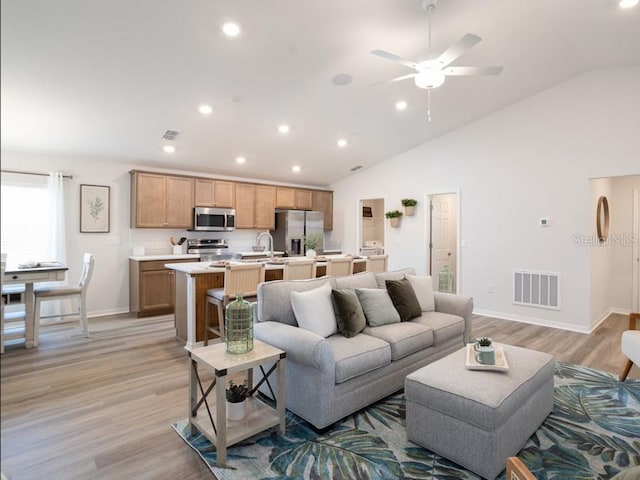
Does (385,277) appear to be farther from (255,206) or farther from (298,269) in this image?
(255,206)

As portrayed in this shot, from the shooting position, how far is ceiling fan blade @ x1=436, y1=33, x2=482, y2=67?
2619mm

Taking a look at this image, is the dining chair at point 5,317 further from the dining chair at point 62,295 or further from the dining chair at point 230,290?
the dining chair at point 230,290

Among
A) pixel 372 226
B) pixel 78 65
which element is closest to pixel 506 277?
pixel 372 226

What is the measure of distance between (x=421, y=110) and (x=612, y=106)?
2342 mm

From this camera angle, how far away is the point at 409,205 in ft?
21.6

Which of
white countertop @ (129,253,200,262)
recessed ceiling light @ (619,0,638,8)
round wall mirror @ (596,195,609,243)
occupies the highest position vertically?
recessed ceiling light @ (619,0,638,8)

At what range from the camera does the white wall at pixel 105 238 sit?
517 centimetres

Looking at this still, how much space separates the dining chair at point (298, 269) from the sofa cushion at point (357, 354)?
1558 mm

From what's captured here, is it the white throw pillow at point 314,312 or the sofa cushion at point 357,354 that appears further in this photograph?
the white throw pillow at point 314,312

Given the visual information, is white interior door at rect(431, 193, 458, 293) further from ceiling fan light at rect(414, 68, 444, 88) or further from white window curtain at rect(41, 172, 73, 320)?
white window curtain at rect(41, 172, 73, 320)

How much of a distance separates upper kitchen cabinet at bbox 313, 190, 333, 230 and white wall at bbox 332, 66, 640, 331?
220 cm

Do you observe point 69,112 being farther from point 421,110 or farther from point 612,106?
point 612,106

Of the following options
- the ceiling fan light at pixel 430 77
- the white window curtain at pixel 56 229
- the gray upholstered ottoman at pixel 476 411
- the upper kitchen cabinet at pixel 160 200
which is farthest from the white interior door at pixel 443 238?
the white window curtain at pixel 56 229

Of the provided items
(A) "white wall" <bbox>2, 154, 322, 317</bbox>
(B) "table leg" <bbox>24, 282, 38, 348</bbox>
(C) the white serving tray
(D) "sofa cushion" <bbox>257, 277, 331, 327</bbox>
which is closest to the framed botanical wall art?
(A) "white wall" <bbox>2, 154, 322, 317</bbox>
